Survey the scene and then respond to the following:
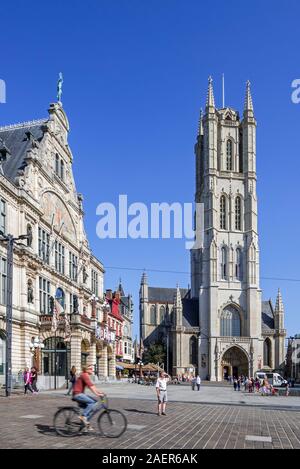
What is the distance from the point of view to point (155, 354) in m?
135

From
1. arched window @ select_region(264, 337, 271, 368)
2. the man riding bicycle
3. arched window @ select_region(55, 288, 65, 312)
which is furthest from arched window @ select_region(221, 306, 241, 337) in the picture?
the man riding bicycle

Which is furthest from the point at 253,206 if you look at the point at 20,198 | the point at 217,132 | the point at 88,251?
the point at 20,198

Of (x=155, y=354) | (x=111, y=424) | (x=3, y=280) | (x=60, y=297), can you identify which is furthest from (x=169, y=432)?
(x=155, y=354)

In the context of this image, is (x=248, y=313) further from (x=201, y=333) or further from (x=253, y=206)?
(x=253, y=206)

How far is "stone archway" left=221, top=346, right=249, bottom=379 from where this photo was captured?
4429 inches

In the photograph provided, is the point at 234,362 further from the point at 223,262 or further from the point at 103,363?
the point at 103,363

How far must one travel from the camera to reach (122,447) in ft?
44.7

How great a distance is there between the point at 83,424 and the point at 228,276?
101m

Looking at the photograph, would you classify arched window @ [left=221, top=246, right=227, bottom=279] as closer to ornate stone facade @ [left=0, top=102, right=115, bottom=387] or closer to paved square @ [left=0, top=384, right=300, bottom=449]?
ornate stone facade @ [left=0, top=102, right=115, bottom=387]

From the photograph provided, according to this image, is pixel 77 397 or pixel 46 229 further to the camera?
pixel 46 229

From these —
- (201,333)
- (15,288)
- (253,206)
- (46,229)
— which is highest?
(253,206)

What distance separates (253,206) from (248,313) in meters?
19.8

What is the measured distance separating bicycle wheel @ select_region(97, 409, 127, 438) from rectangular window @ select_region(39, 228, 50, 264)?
3667cm

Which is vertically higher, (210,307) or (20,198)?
(20,198)
